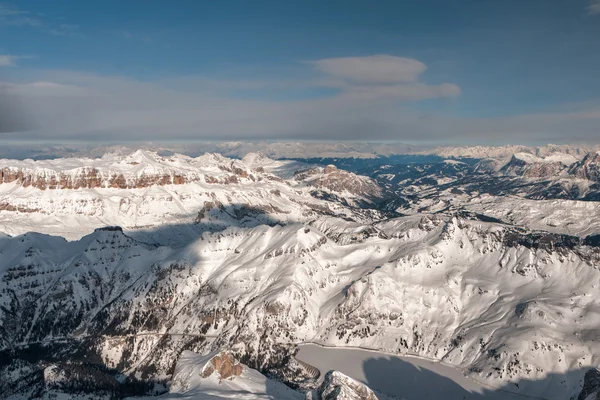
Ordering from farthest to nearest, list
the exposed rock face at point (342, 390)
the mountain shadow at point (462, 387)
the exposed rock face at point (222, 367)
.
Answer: the mountain shadow at point (462, 387) → the exposed rock face at point (222, 367) → the exposed rock face at point (342, 390)

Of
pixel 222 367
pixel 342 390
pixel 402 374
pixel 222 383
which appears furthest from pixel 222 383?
pixel 402 374

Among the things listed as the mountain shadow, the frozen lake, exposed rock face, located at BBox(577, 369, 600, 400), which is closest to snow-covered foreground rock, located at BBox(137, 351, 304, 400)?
the frozen lake

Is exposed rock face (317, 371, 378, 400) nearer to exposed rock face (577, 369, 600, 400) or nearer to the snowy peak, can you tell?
the snowy peak

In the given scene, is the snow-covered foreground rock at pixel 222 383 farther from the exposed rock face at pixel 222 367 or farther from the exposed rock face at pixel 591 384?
the exposed rock face at pixel 591 384

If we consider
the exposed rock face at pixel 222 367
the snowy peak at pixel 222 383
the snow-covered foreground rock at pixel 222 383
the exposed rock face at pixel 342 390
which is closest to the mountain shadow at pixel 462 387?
the snow-covered foreground rock at pixel 222 383

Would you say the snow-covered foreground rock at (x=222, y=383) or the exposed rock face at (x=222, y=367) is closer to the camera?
the snow-covered foreground rock at (x=222, y=383)

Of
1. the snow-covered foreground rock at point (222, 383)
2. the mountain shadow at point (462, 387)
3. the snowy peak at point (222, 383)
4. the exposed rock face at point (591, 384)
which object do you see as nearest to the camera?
the exposed rock face at point (591, 384)

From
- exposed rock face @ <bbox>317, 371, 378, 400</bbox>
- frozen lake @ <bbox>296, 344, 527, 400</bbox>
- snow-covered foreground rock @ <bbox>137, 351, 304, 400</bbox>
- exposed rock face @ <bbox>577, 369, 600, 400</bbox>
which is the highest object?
exposed rock face @ <bbox>317, 371, 378, 400</bbox>
